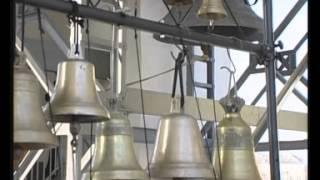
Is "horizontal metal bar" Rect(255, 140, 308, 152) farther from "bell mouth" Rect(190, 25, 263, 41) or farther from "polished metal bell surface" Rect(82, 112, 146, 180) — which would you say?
"polished metal bell surface" Rect(82, 112, 146, 180)

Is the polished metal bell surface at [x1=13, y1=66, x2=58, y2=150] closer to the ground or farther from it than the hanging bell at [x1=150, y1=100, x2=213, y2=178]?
farther from it

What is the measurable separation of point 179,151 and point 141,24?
332 mm

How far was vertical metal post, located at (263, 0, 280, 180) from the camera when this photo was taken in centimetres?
196

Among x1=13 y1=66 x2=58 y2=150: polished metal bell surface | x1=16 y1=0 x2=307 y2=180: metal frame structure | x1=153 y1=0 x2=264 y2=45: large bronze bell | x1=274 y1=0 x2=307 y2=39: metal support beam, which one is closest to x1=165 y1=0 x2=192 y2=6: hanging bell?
x1=16 y1=0 x2=307 y2=180: metal frame structure

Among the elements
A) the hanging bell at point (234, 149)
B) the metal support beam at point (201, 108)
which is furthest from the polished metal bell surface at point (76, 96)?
the metal support beam at point (201, 108)

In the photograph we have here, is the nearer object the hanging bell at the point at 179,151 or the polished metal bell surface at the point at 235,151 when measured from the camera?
the hanging bell at the point at 179,151

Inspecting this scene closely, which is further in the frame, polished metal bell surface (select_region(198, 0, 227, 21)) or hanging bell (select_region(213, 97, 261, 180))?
polished metal bell surface (select_region(198, 0, 227, 21))

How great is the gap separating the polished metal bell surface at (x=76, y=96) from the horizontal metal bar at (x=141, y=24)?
0.12 m

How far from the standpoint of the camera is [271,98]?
200 centimetres

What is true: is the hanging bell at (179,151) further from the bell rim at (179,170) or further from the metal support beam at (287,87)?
the metal support beam at (287,87)

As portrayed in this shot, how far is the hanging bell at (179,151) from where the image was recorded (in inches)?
62.6

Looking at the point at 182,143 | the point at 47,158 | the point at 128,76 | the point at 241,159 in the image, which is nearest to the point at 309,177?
the point at 182,143

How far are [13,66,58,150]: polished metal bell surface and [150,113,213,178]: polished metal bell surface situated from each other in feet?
1.05
